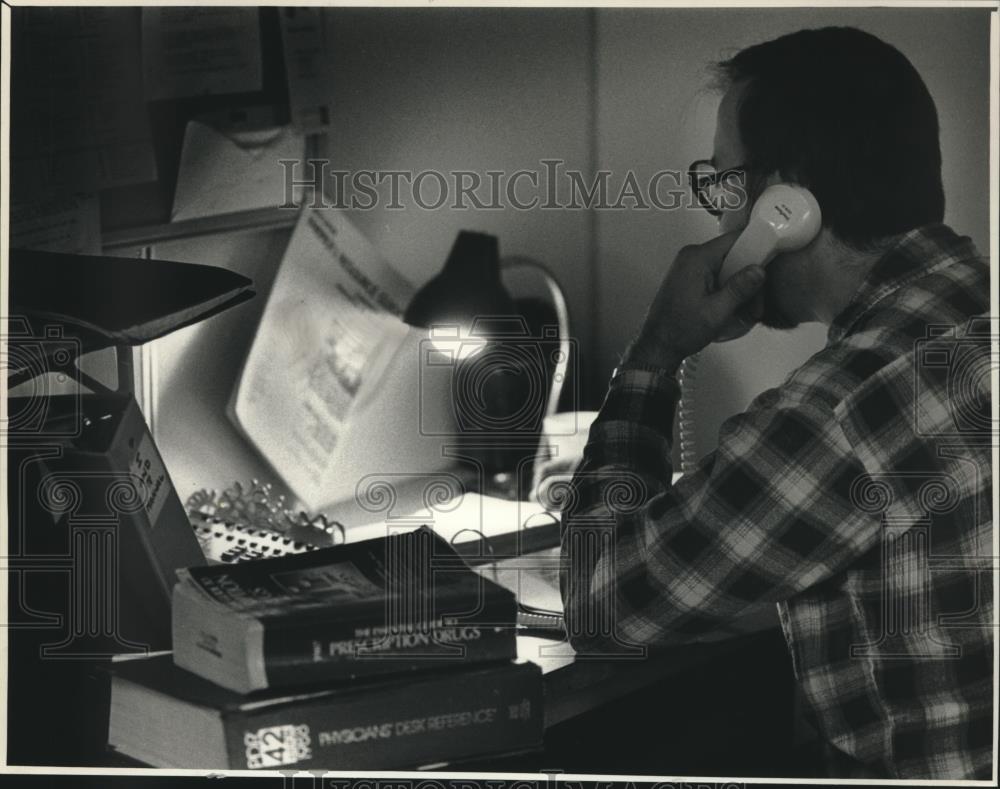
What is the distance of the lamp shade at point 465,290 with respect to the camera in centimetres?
153

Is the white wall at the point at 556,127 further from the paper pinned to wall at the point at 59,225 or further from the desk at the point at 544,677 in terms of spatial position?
the desk at the point at 544,677

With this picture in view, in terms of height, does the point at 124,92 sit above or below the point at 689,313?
above

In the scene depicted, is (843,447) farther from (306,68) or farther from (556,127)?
(306,68)

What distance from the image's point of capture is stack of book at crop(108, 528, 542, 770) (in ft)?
3.92

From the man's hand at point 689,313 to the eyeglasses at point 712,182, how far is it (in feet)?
0.15

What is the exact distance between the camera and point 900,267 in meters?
1.26

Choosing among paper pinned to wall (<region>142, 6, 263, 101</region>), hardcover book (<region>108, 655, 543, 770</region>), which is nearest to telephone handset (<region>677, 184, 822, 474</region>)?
hardcover book (<region>108, 655, 543, 770</region>)

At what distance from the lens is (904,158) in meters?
1.31

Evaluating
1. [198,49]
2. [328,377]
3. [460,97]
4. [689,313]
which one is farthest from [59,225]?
[689,313]

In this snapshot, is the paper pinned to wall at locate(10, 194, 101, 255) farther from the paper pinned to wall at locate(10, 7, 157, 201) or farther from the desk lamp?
the desk lamp

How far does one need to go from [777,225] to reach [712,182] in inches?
4.2

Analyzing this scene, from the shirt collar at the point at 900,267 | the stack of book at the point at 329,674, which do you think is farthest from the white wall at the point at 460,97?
the stack of book at the point at 329,674

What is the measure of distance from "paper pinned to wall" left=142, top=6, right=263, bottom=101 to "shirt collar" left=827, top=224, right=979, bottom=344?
2.45 feet

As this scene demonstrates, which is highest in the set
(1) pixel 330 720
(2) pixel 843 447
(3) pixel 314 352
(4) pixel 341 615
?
(3) pixel 314 352
